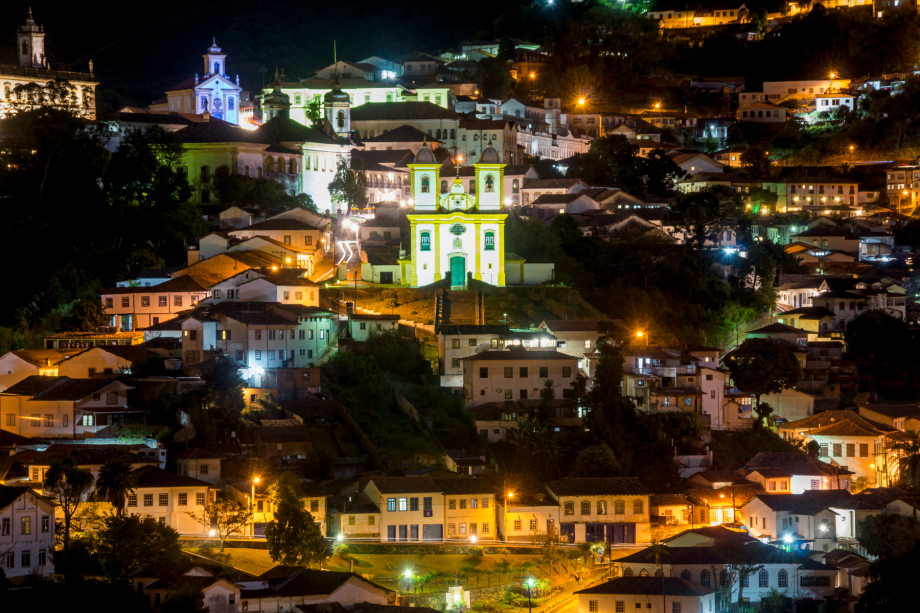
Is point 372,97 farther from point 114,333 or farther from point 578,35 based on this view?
point 114,333

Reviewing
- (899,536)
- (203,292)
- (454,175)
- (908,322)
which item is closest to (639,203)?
(454,175)

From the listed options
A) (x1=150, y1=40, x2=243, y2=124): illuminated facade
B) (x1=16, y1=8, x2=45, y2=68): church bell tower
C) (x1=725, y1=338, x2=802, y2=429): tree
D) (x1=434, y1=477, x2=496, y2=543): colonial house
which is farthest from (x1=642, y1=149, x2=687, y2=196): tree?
(x1=434, y1=477, x2=496, y2=543): colonial house

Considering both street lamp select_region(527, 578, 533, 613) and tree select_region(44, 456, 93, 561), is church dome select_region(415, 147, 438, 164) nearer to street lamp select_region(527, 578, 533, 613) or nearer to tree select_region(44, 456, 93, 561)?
street lamp select_region(527, 578, 533, 613)

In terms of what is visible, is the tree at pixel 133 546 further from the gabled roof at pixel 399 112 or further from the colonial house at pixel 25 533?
the gabled roof at pixel 399 112

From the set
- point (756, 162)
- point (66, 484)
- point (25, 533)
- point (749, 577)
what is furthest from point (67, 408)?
point (756, 162)

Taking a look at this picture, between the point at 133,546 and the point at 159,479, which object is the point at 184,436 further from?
the point at 133,546

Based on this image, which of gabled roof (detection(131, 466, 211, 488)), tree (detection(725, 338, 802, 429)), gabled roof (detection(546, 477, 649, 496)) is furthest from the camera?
tree (detection(725, 338, 802, 429))
